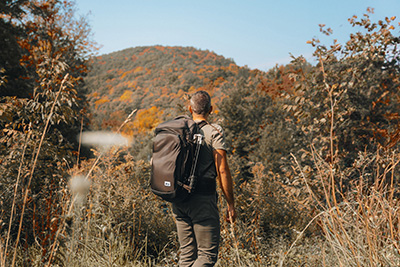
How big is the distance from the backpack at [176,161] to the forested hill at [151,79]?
22.0 metres

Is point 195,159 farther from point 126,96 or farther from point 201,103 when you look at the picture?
point 126,96

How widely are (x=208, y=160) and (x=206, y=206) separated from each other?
36cm

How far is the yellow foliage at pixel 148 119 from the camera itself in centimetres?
3058

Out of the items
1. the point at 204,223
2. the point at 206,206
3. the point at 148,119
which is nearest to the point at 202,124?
the point at 206,206

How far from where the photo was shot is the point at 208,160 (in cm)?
258

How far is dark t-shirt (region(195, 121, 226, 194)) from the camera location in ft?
8.28

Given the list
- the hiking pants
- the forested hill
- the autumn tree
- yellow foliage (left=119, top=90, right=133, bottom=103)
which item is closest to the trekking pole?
the hiking pants

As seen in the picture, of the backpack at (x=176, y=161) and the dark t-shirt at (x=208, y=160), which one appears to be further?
the dark t-shirt at (x=208, y=160)

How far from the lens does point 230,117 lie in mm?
15641

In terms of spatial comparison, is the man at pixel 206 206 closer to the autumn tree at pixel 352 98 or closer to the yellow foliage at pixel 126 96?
the autumn tree at pixel 352 98

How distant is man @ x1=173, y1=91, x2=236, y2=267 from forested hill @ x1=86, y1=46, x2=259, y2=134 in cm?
2192

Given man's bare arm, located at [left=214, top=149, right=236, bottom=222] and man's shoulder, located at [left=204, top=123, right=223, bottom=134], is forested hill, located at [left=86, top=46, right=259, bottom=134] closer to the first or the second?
man's shoulder, located at [left=204, top=123, right=223, bottom=134]

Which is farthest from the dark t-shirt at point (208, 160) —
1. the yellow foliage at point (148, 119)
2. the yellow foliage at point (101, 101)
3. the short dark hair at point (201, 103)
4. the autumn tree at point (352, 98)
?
the yellow foliage at point (101, 101)

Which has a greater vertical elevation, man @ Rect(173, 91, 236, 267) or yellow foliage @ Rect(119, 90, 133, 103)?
yellow foliage @ Rect(119, 90, 133, 103)
